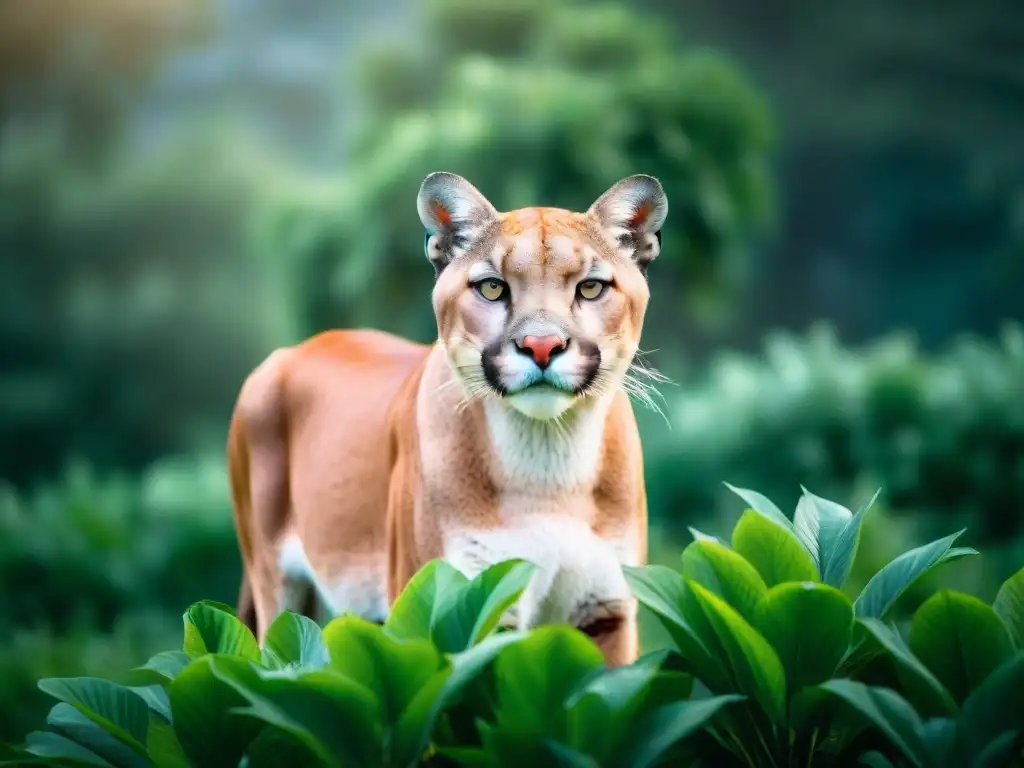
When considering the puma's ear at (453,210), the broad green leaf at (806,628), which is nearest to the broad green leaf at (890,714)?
the broad green leaf at (806,628)

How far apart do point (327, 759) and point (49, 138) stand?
1438 centimetres

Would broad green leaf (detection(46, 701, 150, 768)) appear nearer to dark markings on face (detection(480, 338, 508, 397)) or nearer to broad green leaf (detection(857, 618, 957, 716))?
dark markings on face (detection(480, 338, 508, 397))

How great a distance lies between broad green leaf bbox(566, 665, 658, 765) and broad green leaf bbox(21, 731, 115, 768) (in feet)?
2.60

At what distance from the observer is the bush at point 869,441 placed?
7.57m

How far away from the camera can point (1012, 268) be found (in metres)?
14.7

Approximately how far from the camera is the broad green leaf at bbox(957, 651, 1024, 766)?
80.4 inches

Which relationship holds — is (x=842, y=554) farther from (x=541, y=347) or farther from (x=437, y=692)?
(x=437, y=692)

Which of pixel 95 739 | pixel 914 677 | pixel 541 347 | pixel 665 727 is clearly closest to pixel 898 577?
pixel 914 677

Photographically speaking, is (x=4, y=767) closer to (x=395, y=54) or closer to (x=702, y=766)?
(x=702, y=766)

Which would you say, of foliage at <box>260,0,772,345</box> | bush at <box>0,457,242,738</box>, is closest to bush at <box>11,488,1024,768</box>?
bush at <box>0,457,242,738</box>

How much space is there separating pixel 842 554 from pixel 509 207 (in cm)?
739

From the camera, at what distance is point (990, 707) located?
2053 mm

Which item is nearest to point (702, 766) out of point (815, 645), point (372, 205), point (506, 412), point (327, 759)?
point (815, 645)

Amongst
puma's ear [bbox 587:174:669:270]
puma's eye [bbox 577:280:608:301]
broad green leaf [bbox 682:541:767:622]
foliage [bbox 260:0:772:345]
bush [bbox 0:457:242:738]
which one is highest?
foliage [bbox 260:0:772:345]
